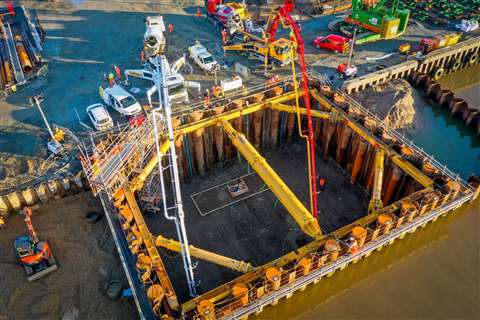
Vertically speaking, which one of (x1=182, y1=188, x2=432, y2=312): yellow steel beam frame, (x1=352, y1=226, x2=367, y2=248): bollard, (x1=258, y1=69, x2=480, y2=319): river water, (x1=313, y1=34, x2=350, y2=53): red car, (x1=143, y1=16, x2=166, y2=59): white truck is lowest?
(x1=258, y1=69, x2=480, y2=319): river water

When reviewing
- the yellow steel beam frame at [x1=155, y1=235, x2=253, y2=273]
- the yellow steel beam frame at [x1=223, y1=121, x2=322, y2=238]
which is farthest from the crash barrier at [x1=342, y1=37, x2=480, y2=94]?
the yellow steel beam frame at [x1=155, y1=235, x2=253, y2=273]

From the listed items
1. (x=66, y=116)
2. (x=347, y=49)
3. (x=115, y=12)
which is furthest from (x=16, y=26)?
(x=347, y=49)

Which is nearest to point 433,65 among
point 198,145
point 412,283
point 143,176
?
point 412,283

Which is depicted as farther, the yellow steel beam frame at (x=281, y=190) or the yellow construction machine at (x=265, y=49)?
the yellow construction machine at (x=265, y=49)

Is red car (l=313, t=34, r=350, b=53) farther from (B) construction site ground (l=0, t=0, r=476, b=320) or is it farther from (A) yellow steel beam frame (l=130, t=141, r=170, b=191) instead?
(A) yellow steel beam frame (l=130, t=141, r=170, b=191)

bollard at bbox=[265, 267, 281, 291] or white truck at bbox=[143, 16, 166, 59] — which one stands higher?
white truck at bbox=[143, 16, 166, 59]

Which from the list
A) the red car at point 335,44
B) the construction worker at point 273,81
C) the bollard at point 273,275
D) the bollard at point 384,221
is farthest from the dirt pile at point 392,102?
the bollard at point 273,275

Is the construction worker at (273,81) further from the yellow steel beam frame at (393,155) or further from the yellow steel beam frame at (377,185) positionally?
the yellow steel beam frame at (377,185)
